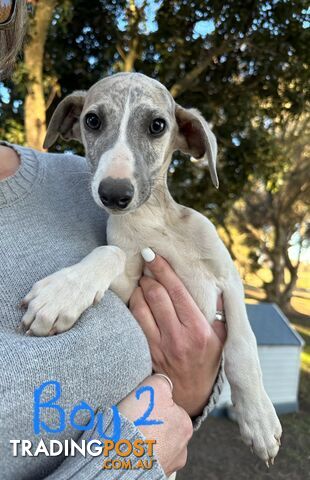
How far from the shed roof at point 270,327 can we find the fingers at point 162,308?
5017mm

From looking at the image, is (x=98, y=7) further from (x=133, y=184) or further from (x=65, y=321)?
(x=65, y=321)

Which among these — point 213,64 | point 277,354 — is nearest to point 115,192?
point 213,64

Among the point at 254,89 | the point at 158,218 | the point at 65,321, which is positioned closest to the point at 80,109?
the point at 158,218

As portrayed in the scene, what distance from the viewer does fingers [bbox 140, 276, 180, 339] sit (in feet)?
5.62

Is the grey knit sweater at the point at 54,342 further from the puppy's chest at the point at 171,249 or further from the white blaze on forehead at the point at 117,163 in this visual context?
the white blaze on forehead at the point at 117,163

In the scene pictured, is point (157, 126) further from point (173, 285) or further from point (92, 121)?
point (173, 285)

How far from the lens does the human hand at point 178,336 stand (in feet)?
5.51

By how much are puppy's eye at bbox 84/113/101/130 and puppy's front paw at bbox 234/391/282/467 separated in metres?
1.18

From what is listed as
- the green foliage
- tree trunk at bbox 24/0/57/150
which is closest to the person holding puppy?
tree trunk at bbox 24/0/57/150

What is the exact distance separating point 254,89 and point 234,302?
15.7 ft

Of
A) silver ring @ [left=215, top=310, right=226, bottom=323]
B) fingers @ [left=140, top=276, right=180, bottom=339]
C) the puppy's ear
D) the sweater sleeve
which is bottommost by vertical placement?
silver ring @ [left=215, top=310, right=226, bottom=323]

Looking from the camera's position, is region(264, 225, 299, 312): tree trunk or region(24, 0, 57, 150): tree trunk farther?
region(264, 225, 299, 312): tree trunk

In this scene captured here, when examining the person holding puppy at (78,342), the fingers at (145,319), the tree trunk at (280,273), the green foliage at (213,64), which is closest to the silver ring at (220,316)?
the person holding puppy at (78,342)

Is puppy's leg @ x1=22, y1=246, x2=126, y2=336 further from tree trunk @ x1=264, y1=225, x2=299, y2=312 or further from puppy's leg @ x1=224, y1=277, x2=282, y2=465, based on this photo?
tree trunk @ x1=264, y1=225, x2=299, y2=312
